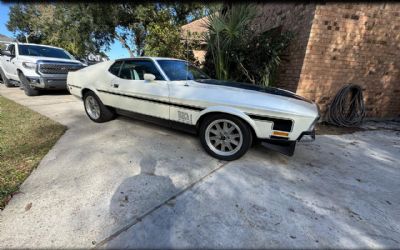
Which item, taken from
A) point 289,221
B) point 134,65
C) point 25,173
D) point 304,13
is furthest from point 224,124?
point 304,13

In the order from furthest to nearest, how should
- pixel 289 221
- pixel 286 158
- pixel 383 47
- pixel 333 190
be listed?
1. pixel 383 47
2. pixel 286 158
3. pixel 333 190
4. pixel 289 221

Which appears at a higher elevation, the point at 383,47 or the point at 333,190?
the point at 383,47

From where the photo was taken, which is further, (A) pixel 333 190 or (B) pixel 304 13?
(B) pixel 304 13

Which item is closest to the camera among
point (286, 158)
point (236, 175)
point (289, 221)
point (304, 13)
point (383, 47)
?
point (289, 221)

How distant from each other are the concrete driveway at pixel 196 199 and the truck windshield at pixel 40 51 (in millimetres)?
5550

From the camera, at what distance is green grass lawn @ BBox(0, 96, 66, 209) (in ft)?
7.87

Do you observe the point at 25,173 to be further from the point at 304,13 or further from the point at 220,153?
the point at 304,13

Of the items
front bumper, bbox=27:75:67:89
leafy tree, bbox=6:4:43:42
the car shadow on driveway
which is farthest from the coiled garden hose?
leafy tree, bbox=6:4:43:42

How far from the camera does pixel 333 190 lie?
2.50 m

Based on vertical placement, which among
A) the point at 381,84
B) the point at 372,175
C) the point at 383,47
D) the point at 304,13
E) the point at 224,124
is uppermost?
the point at 304,13

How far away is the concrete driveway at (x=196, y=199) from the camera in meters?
1.74

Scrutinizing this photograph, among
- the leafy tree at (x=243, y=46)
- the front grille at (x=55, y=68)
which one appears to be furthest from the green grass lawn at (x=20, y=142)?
the leafy tree at (x=243, y=46)

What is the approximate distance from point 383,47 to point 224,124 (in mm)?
5470

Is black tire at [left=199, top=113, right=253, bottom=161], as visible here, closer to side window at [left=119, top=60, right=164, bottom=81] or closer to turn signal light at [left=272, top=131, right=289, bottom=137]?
turn signal light at [left=272, top=131, right=289, bottom=137]
